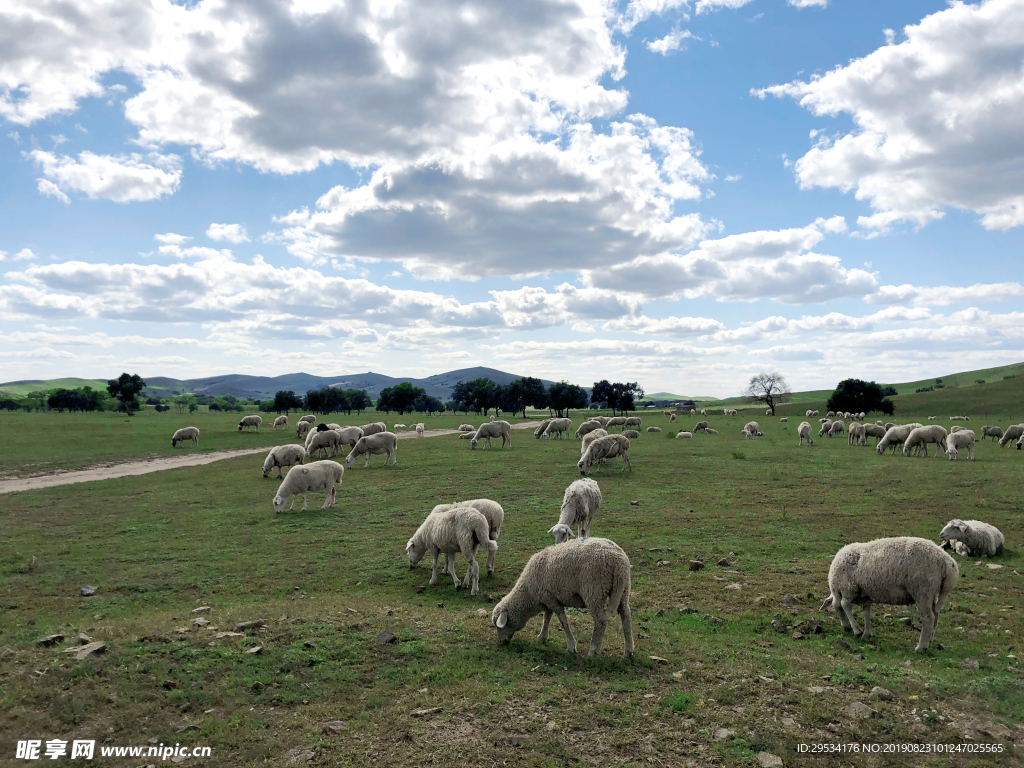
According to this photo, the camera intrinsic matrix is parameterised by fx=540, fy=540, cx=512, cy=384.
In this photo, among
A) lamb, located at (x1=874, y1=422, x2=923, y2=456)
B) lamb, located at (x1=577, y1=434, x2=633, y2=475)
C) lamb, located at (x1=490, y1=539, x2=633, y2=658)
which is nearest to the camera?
lamb, located at (x1=490, y1=539, x2=633, y2=658)

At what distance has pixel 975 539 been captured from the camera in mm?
12641

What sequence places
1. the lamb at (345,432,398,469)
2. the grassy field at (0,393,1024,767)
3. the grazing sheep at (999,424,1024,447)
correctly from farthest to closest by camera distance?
1. the grazing sheep at (999,424,1024,447)
2. the lamb at (345,432,398,469)
3. the grassy field at (0,393,1024,767)

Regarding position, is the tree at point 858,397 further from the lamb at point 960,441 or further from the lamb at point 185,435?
the lamb at point 185,435

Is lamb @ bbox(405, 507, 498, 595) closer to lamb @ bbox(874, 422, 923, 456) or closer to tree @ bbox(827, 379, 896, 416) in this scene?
lamb @ bbox(874, 422, 923, 456)

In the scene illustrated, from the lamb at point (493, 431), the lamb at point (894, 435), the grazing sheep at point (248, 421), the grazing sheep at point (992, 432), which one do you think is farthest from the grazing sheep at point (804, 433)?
the grazing sheep at point (248, 421)

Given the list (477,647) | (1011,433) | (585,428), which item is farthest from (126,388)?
(1011,433)

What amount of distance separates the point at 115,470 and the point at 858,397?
9582 cm

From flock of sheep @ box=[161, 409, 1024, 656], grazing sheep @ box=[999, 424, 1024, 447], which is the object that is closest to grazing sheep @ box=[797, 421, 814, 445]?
grazing sheep @ box=[999, 424, 1024, 447]

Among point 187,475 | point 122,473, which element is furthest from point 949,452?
point 122,473

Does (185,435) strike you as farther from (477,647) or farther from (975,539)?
(975,539)

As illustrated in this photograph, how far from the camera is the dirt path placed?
26.1 m

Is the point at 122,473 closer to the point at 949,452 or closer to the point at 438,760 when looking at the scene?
the point at 438,760

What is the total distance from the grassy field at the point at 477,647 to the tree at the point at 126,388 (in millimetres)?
83326

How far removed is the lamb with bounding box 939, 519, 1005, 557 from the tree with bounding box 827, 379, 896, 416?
3367 inches
